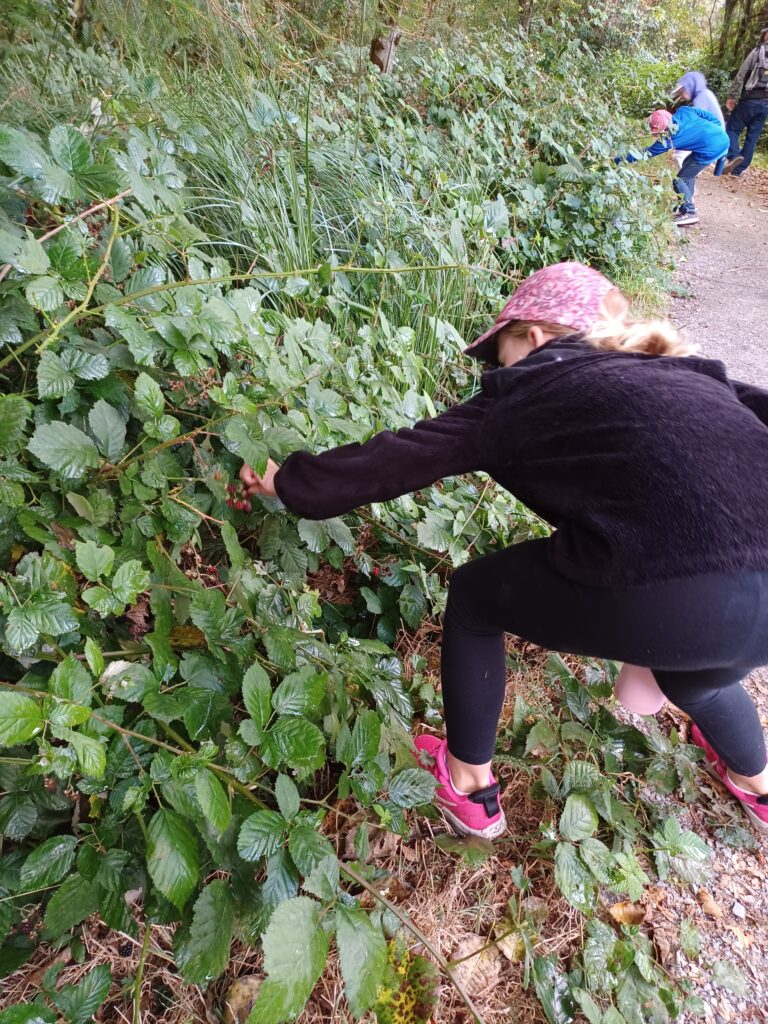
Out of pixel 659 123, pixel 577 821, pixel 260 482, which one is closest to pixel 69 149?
pixel 260 482

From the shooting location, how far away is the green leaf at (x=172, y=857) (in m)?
0.93

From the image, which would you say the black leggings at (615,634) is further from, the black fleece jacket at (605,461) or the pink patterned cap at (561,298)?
the pink patterned cap at (561,298)

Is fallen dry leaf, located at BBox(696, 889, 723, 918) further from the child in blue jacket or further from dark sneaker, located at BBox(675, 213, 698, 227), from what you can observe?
dark sneaker, located at BBox(675, 213, 698, 227)

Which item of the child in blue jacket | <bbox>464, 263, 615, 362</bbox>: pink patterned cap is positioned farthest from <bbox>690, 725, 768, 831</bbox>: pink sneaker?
the child in blue jacket

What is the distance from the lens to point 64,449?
4.08 ft

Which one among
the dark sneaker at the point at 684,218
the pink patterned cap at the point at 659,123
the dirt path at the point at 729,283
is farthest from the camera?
the dark sneaker at the point at 684,218

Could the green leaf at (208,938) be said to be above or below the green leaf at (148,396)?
below

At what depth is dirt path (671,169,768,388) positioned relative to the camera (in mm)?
4605

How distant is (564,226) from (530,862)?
13.6ft

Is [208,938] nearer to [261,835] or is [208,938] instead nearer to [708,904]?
[261,835]

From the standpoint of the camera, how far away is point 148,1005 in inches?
46.8

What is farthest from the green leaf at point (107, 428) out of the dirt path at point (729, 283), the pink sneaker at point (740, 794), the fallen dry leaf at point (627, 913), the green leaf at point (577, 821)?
the dirt path at point (729, 283)

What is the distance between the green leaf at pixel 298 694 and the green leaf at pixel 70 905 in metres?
0.38

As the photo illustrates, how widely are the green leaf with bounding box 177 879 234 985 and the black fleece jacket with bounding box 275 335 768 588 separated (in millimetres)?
751
